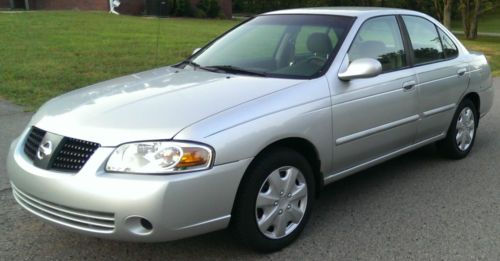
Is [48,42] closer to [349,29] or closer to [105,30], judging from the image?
[105,30]

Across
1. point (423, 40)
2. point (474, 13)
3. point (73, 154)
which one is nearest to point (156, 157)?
point (73, 154)

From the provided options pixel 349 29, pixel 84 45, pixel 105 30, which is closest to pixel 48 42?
pixel 84 45

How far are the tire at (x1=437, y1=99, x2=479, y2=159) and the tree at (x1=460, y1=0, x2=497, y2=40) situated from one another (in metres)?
26.7

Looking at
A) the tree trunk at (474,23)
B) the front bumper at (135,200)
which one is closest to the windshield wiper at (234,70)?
the front bumper at (135,200)

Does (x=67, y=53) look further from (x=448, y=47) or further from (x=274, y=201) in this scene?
(x=274, y=201)

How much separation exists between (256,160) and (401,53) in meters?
2.12

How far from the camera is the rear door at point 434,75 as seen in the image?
501cm

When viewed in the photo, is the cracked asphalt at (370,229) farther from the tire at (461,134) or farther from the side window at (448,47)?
the side window at (448,47)

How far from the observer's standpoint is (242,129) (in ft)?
10.9

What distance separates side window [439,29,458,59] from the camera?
18.2ft

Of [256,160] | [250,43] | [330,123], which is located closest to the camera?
[256,160]

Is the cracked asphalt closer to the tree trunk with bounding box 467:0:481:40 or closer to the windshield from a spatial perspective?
the windshield

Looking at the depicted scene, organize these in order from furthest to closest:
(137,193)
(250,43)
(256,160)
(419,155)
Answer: (419,155), (250,43), (256,160), (137,193)

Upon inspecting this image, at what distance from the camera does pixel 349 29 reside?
14.6ft
